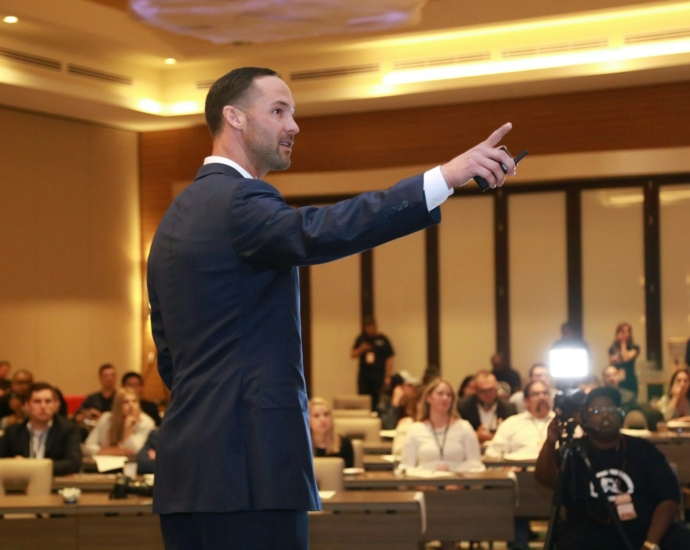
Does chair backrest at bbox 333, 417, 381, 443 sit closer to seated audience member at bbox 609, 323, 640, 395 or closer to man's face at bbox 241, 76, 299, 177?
seated audience member at bbox 609, 323, 640, 395

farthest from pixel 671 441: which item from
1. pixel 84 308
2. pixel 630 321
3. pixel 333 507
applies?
pixel 84 308

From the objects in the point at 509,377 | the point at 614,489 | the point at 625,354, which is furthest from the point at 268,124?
the point at 625,354

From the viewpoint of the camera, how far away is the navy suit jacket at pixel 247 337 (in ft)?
5.18

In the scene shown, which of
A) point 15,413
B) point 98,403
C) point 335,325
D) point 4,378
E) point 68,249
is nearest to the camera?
point 15,413

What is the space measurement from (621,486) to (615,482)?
0.12 feet

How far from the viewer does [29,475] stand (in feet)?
19.9

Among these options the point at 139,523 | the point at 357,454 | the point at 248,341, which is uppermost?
the point at 248,341

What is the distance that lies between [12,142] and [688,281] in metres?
9.09

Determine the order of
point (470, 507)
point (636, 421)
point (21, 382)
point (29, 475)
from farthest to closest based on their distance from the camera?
point (21, 382)
point (636, 421)
point (470, 507)
point (29, 475)

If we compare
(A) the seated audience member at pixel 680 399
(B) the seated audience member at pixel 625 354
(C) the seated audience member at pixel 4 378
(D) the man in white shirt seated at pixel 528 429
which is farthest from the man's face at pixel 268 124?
(B) the seated audience member at pixel 625 354

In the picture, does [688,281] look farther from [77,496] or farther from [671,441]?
[77,496]

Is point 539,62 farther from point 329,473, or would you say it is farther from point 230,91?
point 230,91

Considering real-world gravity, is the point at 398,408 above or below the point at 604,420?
below

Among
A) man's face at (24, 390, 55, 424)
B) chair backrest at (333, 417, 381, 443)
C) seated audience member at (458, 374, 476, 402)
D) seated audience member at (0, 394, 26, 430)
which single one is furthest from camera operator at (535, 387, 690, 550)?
seated audience member at (0, 394, 26, 430)
